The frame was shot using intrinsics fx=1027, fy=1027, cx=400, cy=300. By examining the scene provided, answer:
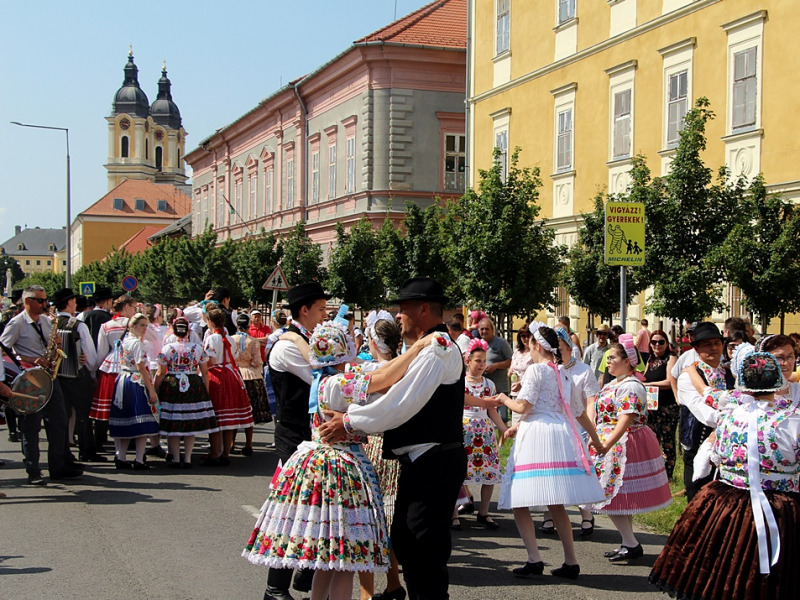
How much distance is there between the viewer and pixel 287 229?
47.2 metres

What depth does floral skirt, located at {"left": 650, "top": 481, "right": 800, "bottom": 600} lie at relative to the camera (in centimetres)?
527

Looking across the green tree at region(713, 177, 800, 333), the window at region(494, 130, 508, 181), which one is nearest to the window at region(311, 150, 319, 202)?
the window at region(494, 130, 508, 181)

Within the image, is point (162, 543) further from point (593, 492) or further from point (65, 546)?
point (593, 492)

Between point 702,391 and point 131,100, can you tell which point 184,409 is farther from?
point 131,100

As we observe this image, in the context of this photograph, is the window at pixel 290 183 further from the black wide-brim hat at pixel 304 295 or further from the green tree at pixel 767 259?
the black wide-brim hat at pixel 304 295

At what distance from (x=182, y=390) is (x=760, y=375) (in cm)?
820

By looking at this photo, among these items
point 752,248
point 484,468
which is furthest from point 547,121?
point 484,468

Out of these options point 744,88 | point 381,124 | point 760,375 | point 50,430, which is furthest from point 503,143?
point 760,375

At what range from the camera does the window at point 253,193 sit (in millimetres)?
53003

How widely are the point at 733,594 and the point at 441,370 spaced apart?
1.91 m

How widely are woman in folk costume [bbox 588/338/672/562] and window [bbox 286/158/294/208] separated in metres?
39.3

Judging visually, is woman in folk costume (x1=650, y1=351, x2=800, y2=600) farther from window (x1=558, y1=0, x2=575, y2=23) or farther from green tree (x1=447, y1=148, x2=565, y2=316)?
window (x1=558, y1=0, x2=575, y2=23)

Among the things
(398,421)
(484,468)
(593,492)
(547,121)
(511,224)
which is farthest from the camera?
(547,121)

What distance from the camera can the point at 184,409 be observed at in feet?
40.3
